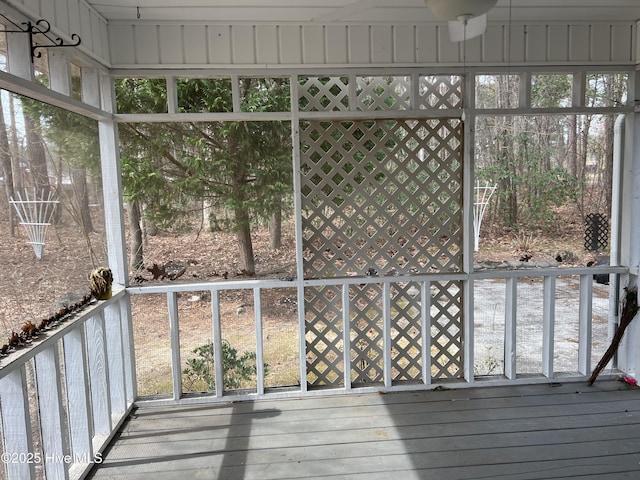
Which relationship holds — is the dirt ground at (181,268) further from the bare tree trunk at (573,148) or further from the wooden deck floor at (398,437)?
the bare tree trunk at (573,148)

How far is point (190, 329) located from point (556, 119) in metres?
7.20

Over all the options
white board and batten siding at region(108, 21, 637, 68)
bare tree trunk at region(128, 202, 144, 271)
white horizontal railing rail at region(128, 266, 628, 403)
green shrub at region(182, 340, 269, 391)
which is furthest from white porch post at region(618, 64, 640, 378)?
bare tree trunk at region(128, 202, 144, 271)

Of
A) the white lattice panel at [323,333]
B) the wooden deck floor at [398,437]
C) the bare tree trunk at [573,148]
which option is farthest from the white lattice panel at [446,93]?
the bare tree trunk at [573,148]

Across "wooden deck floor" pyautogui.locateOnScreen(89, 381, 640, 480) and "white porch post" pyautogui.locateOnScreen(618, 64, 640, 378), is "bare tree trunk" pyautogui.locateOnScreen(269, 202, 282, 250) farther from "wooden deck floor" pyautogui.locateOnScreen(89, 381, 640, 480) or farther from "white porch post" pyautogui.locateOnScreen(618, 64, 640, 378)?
"white porch post" pyautogui.locateOnScreen(618, 64, 640, 378)

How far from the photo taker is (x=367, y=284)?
3.27m

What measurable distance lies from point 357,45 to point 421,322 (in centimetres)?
202

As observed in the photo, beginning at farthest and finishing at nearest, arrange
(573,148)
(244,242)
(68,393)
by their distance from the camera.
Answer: (573,148)
(244,242)
(68,393)

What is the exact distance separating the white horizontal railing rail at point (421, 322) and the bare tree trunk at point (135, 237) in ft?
4.83

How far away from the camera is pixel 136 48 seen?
9.39 ft

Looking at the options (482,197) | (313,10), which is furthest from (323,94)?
(482,197)

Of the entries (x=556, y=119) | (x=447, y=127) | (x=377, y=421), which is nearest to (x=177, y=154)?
(x=447, y=127)

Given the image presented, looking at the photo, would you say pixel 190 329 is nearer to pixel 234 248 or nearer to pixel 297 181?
pixel 234 248

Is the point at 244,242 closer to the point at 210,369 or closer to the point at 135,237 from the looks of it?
the point at 135,237

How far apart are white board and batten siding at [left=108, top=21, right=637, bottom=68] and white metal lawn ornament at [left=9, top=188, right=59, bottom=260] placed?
1241 mm
